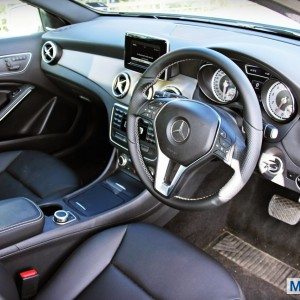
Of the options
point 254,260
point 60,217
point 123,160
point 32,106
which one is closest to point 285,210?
point 254,260

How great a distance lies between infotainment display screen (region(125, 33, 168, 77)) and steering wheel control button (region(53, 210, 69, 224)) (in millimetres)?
529

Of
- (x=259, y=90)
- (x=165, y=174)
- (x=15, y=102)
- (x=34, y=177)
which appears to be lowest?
A: (x=34, y=177)

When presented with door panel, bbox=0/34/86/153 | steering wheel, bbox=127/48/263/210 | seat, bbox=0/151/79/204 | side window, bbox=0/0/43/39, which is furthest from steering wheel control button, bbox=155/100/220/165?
side window, bbox=0/0/43/39

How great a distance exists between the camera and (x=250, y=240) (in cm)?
199

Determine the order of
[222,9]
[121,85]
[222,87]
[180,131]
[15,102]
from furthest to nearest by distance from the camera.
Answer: [15,102], [222,9], [121,85], [222,87], [180,131]

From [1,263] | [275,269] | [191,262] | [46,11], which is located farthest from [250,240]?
[46,11]

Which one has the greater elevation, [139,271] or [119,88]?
[119,88]

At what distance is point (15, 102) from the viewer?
2234mm

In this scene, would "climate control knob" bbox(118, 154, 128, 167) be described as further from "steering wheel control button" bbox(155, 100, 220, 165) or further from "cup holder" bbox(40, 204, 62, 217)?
"steering wheel control button" bbox(155, 100, 220, 165)

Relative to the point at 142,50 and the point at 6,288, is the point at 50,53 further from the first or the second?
the point at 6,288

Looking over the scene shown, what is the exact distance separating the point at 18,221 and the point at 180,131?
0.49m

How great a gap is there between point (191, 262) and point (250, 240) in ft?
2.33

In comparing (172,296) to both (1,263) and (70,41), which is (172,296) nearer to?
(1,263)

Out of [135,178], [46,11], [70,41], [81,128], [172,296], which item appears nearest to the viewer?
[172,296]
